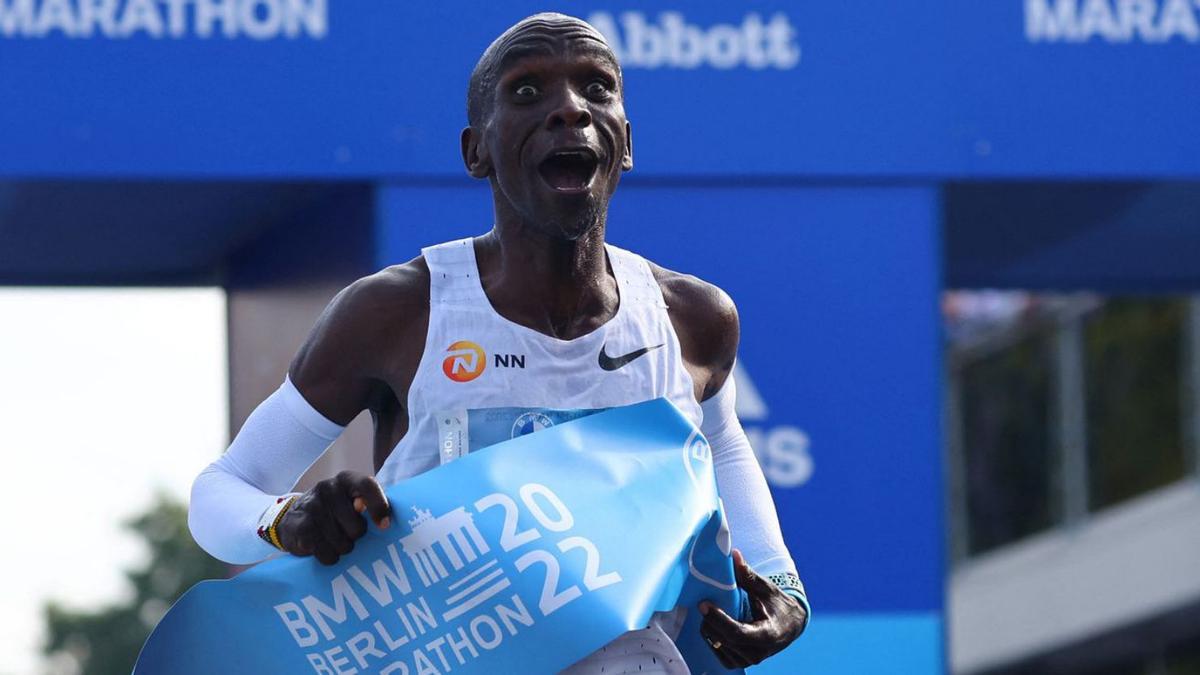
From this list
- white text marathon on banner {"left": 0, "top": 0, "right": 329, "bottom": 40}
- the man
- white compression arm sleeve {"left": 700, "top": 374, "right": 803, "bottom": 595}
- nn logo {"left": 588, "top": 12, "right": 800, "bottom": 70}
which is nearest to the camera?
the man

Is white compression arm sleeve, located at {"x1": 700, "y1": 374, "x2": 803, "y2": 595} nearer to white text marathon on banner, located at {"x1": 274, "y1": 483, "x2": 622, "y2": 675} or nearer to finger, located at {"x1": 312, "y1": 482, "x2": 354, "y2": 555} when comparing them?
white text marathon on banner, located at {"x1": 274, "y1": 483, "x2": 622, "y2": 675}

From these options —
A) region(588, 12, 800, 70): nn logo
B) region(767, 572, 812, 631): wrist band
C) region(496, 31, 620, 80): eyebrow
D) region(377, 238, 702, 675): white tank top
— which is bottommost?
region(767, 572, 812, 631): wrist band

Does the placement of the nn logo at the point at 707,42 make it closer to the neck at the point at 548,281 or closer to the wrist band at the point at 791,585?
the neck at the point at 548,281

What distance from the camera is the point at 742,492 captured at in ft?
10.4

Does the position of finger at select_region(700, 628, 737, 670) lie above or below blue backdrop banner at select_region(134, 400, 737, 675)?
below

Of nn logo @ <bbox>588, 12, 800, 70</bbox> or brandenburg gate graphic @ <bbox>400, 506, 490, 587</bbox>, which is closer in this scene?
brandenburg gate graphic @ <bbox>400, 506, 490, 587</bbox>

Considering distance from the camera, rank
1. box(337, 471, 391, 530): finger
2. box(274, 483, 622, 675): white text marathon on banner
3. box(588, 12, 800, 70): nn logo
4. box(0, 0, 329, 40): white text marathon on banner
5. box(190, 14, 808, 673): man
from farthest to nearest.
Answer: box(588, 12, 800, 70): nn logo, box(0, 0, 329, 40): white text marathon on banner, box(190, 14, 808, 673): man, box(274, 483, 622, 675): white text marathon on banner, box(337, 471, 391, 530): finger

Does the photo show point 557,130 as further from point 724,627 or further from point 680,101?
point 680,101

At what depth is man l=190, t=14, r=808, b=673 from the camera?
2908 mm

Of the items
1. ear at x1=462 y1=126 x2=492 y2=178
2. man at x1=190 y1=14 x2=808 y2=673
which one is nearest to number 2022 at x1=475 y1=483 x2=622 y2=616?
man at x1=190 y1=14 x2=808 y2=673

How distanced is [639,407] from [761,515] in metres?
0.34

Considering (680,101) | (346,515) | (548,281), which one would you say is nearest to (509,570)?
(346,515)

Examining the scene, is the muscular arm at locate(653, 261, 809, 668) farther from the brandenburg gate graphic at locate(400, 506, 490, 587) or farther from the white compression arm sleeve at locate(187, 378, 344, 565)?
the white compression arm sleeve at locate(187, 378, 344, 565)

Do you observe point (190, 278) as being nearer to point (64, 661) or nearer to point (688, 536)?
point (688, 536)
